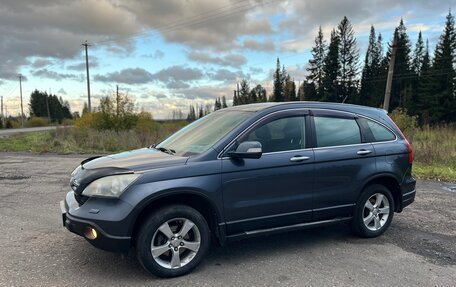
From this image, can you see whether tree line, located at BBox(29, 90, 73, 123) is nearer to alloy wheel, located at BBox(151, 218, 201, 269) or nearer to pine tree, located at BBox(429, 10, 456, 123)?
pine tree, located at BBox(429, 10, 456, 123)

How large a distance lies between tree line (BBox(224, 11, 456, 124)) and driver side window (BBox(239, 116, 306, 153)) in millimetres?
61855

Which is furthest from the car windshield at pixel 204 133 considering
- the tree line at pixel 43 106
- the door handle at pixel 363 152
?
the tree line at pixel 43 106

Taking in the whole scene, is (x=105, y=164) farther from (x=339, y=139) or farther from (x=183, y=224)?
(x=339, y=139)

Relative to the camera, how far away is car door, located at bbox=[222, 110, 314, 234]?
412 centimetres

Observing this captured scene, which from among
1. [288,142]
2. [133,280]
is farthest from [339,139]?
[133,280]

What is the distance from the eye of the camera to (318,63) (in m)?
78.9

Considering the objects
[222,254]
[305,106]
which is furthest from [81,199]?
[305,106]

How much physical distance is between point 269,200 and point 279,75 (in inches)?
3874

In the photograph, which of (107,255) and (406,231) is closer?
(107,255)

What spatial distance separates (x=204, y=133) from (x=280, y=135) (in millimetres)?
931

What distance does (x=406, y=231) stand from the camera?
5.48m

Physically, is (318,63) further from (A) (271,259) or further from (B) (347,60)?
(A) (271,259)

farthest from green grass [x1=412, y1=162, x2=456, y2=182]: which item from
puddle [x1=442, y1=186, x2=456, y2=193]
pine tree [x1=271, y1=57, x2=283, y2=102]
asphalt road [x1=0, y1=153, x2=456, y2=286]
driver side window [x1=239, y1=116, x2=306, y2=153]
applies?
pine tree [x1=271, y1=57, x2=283, y2=102]

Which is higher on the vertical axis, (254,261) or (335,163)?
(335,163)
